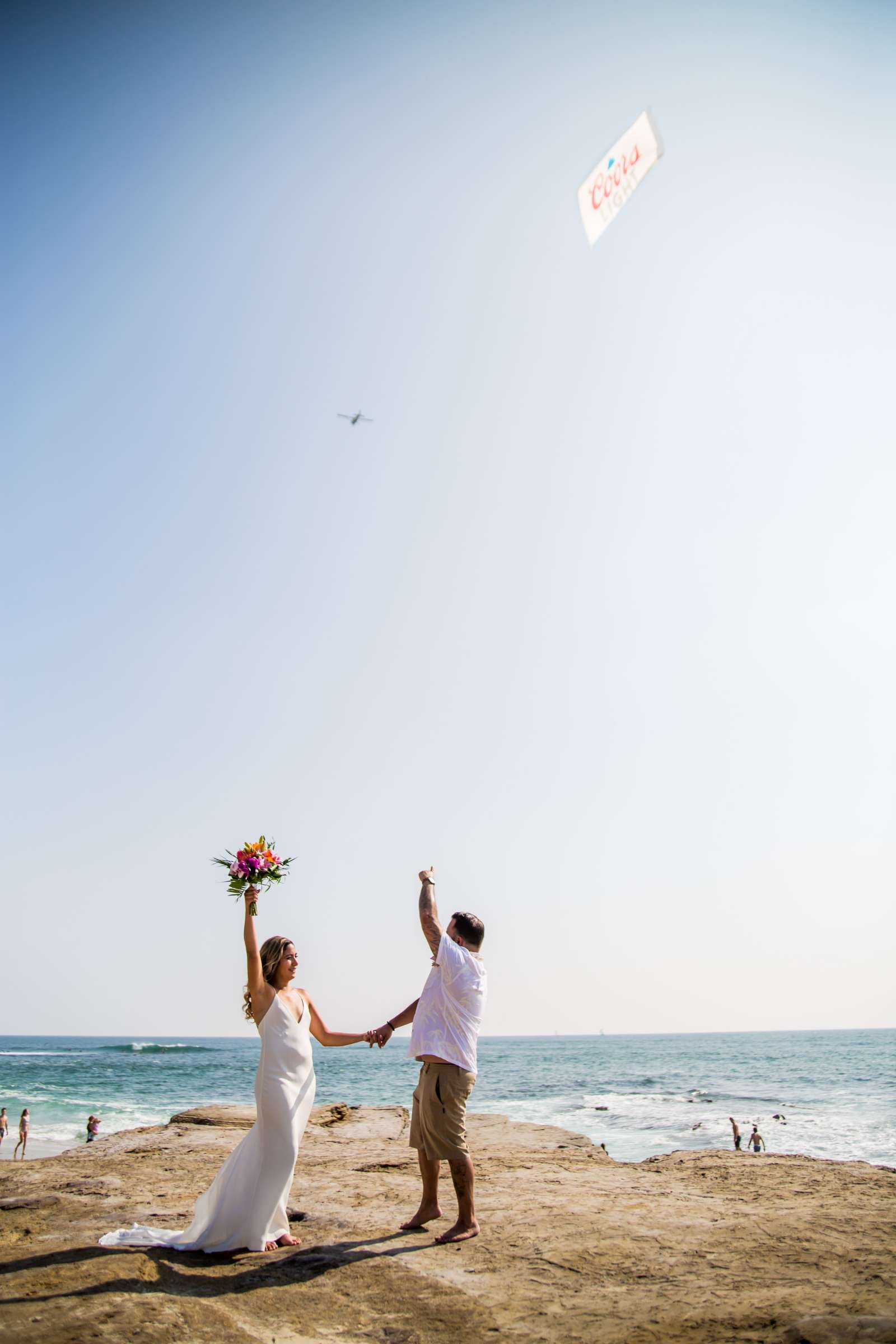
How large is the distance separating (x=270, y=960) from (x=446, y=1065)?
4.52ft

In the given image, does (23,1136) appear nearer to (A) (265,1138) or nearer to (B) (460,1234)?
(A) (265,1138)

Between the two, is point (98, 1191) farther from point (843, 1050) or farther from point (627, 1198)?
point (843, 1050)

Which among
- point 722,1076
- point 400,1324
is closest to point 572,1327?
point 400,1324

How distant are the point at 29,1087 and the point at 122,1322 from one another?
2063 inches

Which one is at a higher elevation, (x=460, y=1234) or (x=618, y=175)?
(x=618, y=175)

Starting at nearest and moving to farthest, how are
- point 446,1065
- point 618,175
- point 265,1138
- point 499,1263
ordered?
1. point 499,1263
2. point 265,1138
3. point 446,1065
4. point 618,175

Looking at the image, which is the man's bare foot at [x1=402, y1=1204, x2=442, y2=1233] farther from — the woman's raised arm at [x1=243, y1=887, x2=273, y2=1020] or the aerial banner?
the aerial banner

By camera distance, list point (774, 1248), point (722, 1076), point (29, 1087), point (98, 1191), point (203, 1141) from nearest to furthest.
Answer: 1. point (774, 1248)
2. point (98, 1191)
3. point (203, 1141)
4. point (29, 1087)
5. point (722, 1076)

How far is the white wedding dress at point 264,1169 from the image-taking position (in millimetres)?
4734

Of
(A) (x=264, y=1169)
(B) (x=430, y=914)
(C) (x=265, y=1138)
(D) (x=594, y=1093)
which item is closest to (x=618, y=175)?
(B) (x=430, y=914)

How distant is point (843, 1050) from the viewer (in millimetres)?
95875

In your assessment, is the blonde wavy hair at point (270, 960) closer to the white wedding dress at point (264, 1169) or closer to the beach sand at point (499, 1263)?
the white wedding dress at point (264, 1169)

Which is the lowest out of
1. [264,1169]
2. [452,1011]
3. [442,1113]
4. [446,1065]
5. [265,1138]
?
[264,1169]

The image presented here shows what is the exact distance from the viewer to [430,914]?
5.49m
